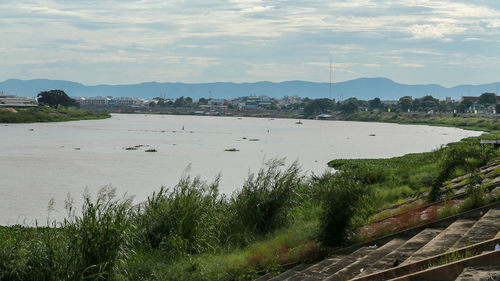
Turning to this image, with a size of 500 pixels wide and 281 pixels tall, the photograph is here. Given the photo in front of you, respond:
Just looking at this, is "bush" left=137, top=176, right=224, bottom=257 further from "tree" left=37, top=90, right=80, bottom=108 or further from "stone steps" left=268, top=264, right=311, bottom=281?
"tree" left=37, top=90, right=80, bottom=108

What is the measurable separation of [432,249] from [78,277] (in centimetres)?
725

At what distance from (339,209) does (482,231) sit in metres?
3.62

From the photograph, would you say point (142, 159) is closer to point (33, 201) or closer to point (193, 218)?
point (33, 201)

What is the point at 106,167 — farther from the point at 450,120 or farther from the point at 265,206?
the point at 450,120

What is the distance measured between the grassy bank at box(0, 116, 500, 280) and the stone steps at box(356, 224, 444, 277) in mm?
1898

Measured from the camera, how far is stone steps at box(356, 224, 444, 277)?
36.5ft

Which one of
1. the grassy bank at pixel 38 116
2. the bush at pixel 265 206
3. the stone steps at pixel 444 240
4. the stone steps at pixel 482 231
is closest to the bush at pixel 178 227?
the bush at pixel 265 206

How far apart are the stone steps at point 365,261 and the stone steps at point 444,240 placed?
1179 mm

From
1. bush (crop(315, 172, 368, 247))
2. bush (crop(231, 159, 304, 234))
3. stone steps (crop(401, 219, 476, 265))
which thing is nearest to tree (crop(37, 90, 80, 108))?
bush (crop(231, 159, 304, 234))

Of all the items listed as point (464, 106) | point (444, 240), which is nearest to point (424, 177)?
point (444, 240)

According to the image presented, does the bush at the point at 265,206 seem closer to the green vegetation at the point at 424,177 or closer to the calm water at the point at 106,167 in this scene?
the green vegetation at the point at 424,177

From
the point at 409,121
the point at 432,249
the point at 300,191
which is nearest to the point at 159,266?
the point at 432,249

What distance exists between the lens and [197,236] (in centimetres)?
1562

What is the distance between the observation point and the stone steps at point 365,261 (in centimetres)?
1138
